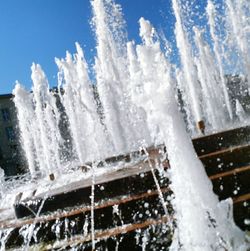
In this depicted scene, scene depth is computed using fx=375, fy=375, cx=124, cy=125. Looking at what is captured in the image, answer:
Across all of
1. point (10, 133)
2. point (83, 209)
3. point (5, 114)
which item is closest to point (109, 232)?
point (83, 209)

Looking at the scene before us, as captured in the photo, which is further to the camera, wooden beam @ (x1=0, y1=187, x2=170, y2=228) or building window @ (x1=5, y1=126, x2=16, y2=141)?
building window @ (x1=5, y1=126, x2=16, y2=141)

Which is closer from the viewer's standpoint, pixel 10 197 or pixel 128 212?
pixel 128 212

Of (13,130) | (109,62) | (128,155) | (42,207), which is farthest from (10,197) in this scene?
(13,130)

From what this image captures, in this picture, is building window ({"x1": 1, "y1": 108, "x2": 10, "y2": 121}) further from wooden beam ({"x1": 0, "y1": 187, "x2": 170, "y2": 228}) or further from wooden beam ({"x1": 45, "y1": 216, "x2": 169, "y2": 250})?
wooden beam ({"x1": 45, "y1": 216, "x2": 169, "y2": 250})

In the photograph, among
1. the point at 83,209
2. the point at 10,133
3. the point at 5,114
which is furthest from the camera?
the point at 5,114

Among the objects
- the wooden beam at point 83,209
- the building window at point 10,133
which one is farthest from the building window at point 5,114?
the wooden beam at point 83,209

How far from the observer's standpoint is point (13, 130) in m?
43.0

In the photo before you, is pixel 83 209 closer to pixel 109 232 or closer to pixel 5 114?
pixel 109 232

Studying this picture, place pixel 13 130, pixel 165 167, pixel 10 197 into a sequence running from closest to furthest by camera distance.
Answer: pixel 165 167, pixel 10 197, pixel 13 130

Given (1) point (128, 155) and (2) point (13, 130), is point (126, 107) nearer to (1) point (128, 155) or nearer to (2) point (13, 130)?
(1) point (128, 155)

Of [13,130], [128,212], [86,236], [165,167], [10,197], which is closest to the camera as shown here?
[86,236]

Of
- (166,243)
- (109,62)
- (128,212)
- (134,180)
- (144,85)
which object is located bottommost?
(166,243)

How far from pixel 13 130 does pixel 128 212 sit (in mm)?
39856

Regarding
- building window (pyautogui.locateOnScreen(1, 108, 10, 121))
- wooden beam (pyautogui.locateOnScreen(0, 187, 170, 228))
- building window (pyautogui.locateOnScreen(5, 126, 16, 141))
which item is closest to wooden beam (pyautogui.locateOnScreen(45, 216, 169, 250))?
wooden beam (pyautogui.locateOnScreen(0, 187, 170, 228))
